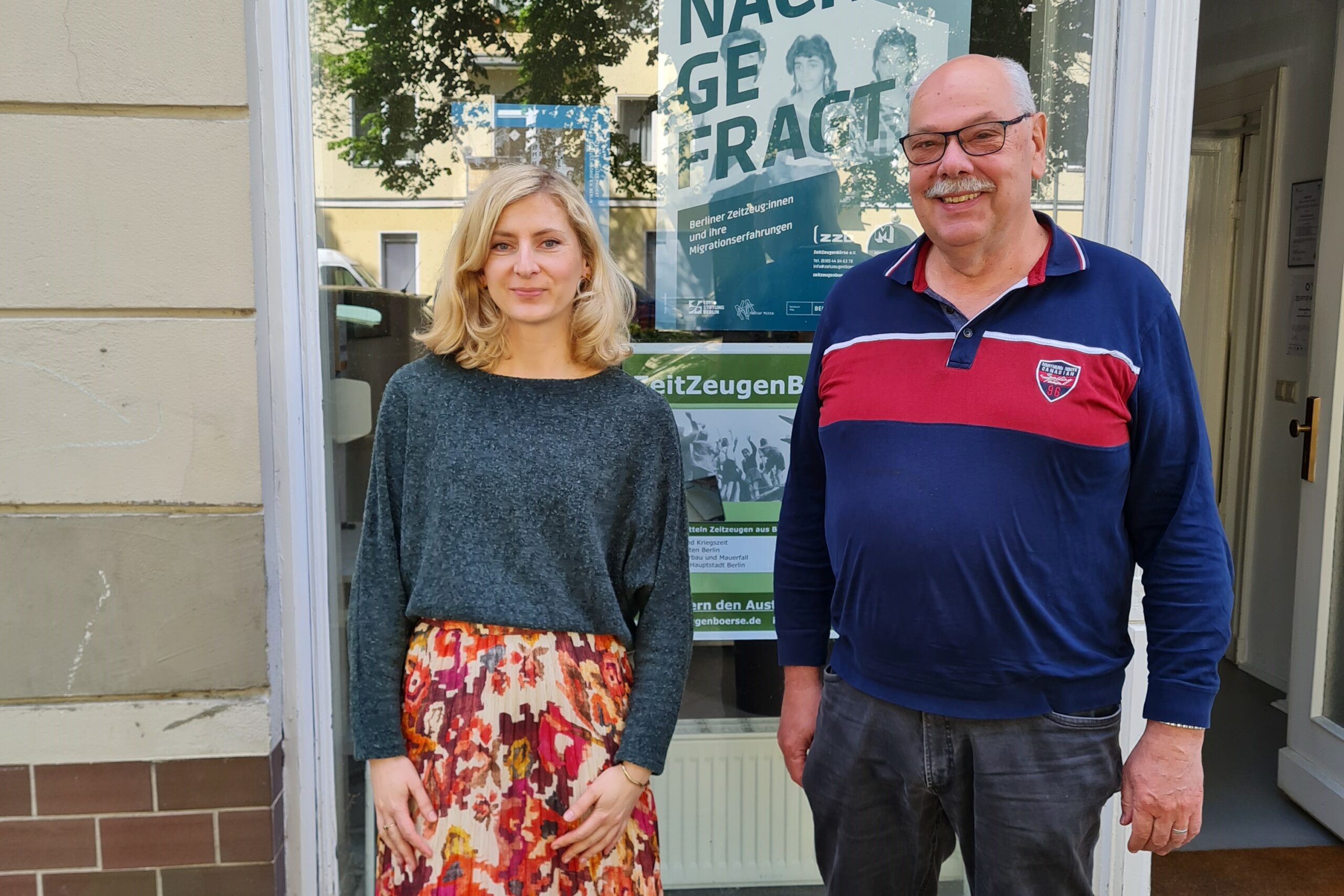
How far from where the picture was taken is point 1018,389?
160cm

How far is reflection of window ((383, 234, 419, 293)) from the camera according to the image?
258cm

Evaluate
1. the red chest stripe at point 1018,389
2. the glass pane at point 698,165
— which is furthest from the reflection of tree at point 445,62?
the red chest stripe at point 1018,389

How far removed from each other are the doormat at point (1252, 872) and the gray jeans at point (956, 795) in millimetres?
1692

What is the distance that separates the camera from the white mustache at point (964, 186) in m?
1.66

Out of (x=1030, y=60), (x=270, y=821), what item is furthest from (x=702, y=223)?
(x=270, y=821)

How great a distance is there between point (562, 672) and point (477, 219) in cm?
76

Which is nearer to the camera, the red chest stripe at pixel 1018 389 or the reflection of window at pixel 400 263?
the red chest stripe at pixel 1018 389

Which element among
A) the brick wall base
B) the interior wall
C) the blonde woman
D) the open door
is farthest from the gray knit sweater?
the interior wall

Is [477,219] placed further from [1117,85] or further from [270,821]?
[1117,85]

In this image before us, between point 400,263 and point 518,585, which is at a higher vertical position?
point 400,263

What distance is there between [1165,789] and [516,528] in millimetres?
1141

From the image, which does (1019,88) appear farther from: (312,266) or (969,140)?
(312,266)

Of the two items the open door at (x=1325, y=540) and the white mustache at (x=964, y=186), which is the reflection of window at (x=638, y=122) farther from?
the open door at (x=1325, y=540)

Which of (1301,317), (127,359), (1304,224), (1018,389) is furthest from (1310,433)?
(127,359)
